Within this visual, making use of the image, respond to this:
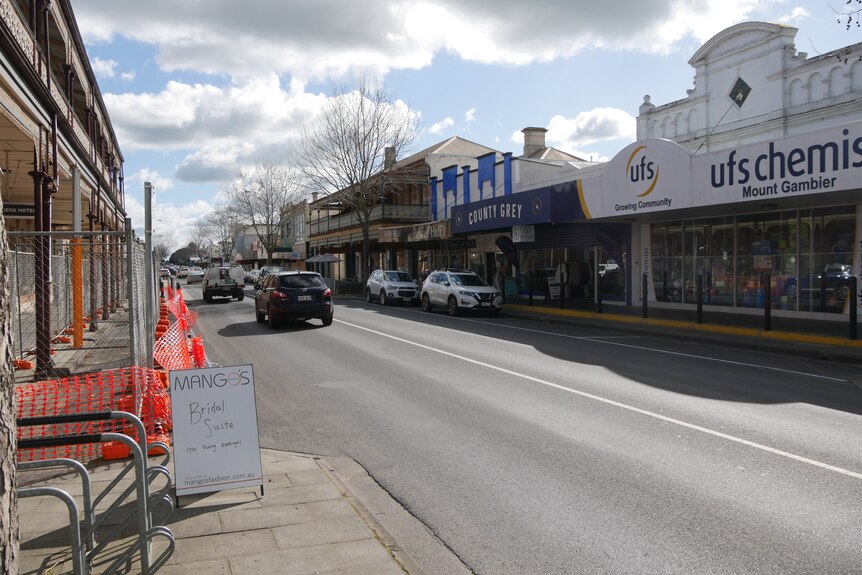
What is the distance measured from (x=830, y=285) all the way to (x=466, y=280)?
1137 centimetres

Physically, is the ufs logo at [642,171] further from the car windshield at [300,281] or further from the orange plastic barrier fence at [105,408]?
the orange plastic barrier fence at [105,408]

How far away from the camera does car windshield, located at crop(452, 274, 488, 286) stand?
2351 centimetres

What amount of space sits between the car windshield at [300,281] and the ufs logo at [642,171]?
969cm

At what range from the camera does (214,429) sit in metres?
5.04

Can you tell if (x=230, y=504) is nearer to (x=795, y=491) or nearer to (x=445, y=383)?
(x=795, y=491)

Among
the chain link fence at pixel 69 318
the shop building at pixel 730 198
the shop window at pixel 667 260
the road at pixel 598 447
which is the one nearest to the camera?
the road at pixel 598 447

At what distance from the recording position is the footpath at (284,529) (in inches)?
158

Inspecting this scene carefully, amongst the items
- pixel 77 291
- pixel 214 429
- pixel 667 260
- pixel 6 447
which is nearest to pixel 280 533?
pixel 214 429

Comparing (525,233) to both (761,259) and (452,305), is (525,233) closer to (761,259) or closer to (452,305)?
(452,305)

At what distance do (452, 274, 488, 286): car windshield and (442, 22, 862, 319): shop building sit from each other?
8.96ft

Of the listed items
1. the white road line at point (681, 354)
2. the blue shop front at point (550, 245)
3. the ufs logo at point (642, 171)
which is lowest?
the white road line at point (681, 354)

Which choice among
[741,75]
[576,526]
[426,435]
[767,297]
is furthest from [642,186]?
[576,526]

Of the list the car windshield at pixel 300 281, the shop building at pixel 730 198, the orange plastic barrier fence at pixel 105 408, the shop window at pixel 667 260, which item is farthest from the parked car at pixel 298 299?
the shop window at pixel 667 260

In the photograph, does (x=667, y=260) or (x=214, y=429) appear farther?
(x=667, y=260)
